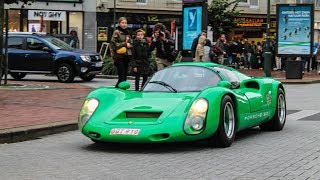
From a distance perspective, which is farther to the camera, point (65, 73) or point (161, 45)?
point (65, 73)

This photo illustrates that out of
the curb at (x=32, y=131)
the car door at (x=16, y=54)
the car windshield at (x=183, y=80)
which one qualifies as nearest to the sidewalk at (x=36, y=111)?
the curb at (x=32, y=131)

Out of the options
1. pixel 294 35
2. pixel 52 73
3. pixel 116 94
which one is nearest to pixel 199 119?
pixel 116 94

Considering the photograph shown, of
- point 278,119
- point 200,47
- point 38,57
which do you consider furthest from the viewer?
point 38,57

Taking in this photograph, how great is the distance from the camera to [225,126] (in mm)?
8078

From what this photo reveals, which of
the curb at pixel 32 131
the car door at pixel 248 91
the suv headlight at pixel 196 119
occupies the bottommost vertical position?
the curb at pixel 32 131

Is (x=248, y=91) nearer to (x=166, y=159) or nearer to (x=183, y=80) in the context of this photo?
(x=183, y=80)

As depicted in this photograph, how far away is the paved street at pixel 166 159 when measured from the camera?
6.37 m

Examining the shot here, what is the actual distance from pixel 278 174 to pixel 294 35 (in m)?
20.5

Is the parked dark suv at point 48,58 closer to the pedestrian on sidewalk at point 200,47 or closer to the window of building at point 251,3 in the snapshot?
the pedestrian on sidewalk at point 200,47

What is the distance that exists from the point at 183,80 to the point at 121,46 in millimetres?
4913

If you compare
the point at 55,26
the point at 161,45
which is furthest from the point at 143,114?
the point at 55,26

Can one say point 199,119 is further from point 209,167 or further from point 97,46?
point 97,46

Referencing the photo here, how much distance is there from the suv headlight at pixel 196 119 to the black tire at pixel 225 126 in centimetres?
32

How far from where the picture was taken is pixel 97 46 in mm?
37656
